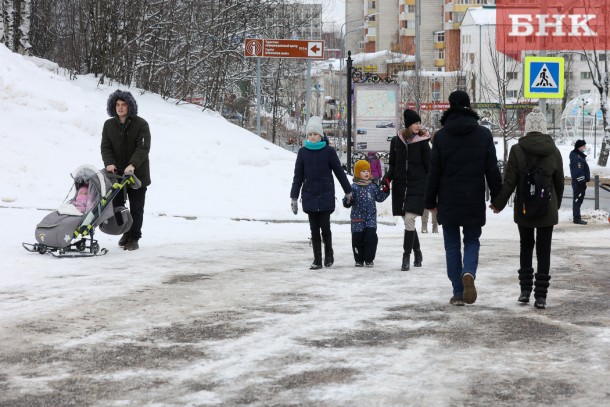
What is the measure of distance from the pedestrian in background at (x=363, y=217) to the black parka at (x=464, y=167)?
114 inches

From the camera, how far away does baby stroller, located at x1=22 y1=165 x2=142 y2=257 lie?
12141 mm

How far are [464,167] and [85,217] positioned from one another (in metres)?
5.00

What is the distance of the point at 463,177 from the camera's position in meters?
8.90

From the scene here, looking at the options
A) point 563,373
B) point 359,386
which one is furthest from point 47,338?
point 563,373

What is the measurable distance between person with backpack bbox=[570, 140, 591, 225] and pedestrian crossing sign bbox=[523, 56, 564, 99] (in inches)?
77.8

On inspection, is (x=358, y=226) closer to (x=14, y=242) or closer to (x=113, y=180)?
(x=113, y=180)

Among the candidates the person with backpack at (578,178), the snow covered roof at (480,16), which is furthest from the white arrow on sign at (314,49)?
the snow covered roof at (480,16)

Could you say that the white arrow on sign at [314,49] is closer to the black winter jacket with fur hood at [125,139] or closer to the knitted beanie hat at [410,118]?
the black winter jacket with fur hood at [125,139]

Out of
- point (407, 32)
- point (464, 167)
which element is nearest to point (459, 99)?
point (464, 167)

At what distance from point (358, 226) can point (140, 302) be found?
138 inches

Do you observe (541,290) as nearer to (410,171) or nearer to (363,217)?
(410,171)

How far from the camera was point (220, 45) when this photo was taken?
3419 centimetres

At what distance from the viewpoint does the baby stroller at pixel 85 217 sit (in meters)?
12.1

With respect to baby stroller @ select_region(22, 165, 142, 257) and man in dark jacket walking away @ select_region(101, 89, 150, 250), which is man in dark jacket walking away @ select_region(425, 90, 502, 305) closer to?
baby stroller @ select_region(22, 165, 142, 257)
